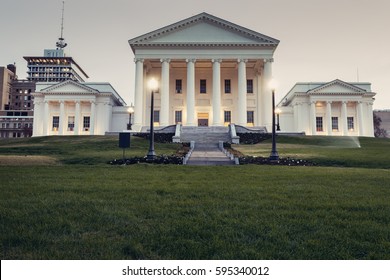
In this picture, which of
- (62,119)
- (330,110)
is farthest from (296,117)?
(62,119)

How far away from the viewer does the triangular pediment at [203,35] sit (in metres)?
48.9

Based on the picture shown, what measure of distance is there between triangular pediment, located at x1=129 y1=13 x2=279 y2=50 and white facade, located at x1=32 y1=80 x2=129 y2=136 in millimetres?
12591

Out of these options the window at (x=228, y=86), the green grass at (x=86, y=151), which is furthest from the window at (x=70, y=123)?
the window at (x=228, y=86)

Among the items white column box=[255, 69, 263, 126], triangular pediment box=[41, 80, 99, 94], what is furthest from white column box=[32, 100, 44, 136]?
white column box=[255, 69, 263, 126]

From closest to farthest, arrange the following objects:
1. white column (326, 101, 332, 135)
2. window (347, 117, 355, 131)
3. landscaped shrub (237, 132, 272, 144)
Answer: landscaped shrub (237, 132, 272, 144)
white column (326, 101, 332, 135)
window (347, 117, 355, 131)

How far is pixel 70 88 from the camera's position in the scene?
55.0 m

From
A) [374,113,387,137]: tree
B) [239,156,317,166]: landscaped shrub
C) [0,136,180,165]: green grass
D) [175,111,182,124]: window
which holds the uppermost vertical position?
[374,113,387,137]: tree

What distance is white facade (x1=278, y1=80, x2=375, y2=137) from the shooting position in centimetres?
5322

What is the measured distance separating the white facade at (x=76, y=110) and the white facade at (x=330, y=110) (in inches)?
1228

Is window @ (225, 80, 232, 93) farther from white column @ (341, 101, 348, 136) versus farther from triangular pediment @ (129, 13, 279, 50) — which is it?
white column @ (341, 101, 348, 136)

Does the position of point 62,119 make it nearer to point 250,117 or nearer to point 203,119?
point 203,119

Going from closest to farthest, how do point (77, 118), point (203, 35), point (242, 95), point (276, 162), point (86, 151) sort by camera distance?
point (276, 162) → point (86, 151) → point (242, 95) → point (203, 35) → point (77, 118)

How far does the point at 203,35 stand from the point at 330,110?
25.6 metres

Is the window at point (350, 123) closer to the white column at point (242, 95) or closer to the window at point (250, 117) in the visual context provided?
the window at point (250, 117)
